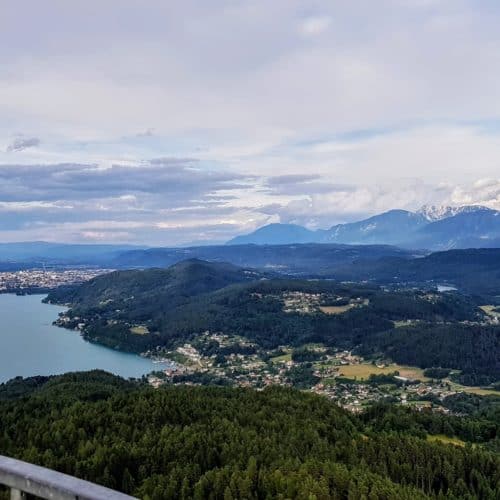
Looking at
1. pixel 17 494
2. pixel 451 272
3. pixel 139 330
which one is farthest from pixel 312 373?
pixel 451 272

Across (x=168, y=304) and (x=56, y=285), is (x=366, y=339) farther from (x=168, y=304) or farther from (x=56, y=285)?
(x=56, y=285)

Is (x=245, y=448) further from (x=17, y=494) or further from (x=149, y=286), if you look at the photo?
(x=149, y=286)

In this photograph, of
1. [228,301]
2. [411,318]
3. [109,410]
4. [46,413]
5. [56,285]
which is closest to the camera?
[109,410]

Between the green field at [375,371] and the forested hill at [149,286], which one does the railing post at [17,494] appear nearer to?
the green field at [375,371]

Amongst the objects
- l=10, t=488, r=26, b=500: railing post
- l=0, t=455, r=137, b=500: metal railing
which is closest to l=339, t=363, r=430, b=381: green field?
l=10, t=488, r=26, b=500: railing post

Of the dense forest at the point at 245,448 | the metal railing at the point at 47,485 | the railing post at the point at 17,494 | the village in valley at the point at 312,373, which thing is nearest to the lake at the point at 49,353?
the village in valley at the point at 312,373

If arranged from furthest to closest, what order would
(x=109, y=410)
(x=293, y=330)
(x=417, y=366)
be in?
(x=293, y=330) → (x=417, y=366) → (x=109, y=410)

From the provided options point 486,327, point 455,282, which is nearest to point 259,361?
point 486,327
